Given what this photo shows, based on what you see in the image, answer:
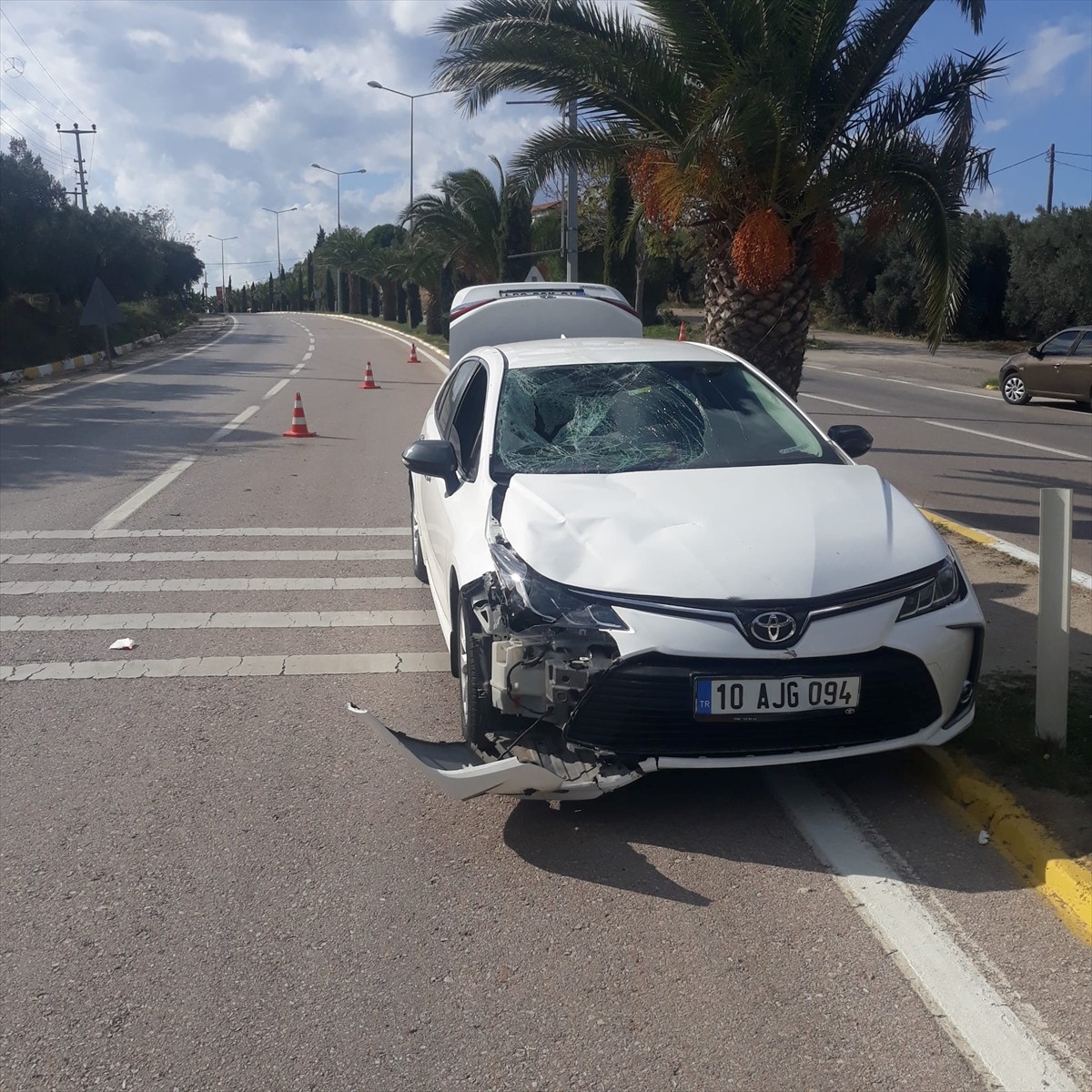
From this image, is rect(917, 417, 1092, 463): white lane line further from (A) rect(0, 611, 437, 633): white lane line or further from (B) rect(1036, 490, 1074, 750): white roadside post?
(B) rect(1036, 490, 1074, 750): white roadside post

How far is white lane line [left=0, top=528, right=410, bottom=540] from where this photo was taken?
923cm

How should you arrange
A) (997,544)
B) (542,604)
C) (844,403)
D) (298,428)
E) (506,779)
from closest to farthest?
(506,779)
(542,604)
(997,544)
(298,428)
(844,403)

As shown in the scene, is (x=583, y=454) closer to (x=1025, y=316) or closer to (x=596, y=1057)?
(x=596, y=1057)

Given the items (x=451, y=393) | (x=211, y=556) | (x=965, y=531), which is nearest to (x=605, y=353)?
(x=451, y=393)

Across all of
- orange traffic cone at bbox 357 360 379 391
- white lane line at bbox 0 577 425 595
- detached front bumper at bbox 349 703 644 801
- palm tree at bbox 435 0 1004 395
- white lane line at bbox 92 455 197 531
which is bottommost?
white lane line at bbox 0 577 425 595

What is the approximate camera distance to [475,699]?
4238 millimetres

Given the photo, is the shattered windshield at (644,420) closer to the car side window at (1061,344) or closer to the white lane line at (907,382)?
the car side window at (1061,344)

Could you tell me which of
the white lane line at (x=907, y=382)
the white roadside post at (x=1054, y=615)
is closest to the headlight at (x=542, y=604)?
the white roadside post at (x=1054, y=615)

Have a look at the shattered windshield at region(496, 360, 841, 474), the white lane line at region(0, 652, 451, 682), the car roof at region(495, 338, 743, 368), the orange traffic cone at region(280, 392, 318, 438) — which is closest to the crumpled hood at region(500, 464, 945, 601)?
the shattered windshield at region(496, 360, 841, 474)

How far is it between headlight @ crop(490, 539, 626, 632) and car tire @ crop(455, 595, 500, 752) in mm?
239

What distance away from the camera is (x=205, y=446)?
47.7 feet

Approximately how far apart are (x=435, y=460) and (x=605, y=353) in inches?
47.2

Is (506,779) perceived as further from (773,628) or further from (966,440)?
(966,440)

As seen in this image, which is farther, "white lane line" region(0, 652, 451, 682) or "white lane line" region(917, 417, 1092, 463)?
"white lane line" region(917, 417, 1092, 463)
